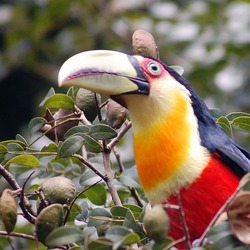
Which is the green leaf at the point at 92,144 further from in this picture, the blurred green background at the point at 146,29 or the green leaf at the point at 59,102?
the blurred green background at the point at 146,29

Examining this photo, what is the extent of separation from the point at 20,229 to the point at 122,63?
4.55 ft

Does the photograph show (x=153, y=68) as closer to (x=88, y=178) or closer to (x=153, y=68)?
(x=153, y=68)

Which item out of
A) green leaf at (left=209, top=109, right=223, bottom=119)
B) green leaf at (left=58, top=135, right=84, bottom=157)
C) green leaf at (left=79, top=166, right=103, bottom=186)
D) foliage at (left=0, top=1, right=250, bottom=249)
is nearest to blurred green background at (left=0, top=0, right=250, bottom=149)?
foliage at (left=0, top=1, right=250, bottom=249)

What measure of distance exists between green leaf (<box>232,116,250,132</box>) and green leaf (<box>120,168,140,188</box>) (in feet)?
1.14

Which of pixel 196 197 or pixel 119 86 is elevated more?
pixel 119 86

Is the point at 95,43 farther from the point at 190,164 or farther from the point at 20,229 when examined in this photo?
the point at 190,164

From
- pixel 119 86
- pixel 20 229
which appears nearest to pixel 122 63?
pixel 119 86

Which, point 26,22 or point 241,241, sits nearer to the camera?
point 241,241

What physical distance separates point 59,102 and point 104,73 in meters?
0.15

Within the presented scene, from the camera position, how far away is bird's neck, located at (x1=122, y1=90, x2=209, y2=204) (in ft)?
8.04

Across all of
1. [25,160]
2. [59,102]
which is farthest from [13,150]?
[59,102]

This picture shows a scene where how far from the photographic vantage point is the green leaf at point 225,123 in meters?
2.50

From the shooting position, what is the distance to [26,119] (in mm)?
5750

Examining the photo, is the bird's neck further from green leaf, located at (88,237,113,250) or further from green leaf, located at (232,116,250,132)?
green leaf, located at (88,237,113,250)
